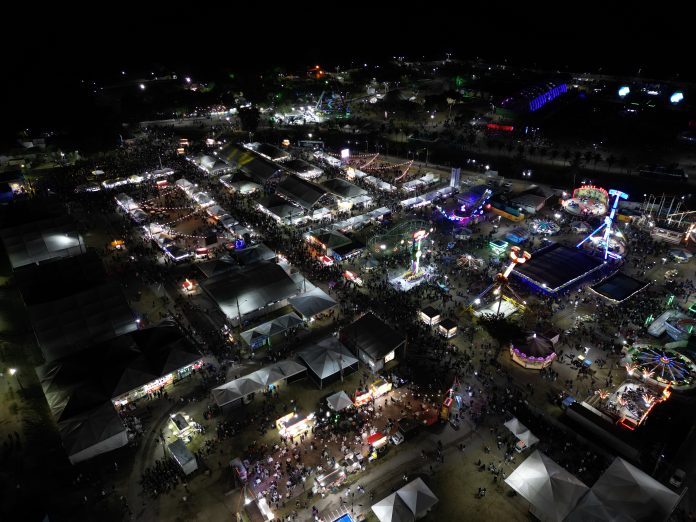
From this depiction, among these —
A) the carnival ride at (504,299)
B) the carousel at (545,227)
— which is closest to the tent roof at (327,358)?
the carnival ride at (504,299)

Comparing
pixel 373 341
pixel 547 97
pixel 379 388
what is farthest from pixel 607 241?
pixel 547 97

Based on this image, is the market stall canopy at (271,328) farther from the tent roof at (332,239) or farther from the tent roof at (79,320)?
the tent roof at (332,239)

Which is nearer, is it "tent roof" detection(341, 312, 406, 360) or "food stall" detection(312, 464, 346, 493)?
"food stall" detection(312, 464, 346, 493)

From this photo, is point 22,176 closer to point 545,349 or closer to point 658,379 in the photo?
point 545,349

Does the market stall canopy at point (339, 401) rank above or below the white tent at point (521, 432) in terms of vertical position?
below


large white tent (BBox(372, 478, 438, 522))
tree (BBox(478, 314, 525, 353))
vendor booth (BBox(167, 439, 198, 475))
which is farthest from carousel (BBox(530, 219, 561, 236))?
vendor booth (BBox(167, 439, 198, 475))

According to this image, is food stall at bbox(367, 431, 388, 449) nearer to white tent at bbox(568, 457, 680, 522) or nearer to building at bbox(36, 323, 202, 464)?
white tent at bbox(568, 457, 680, 522)
